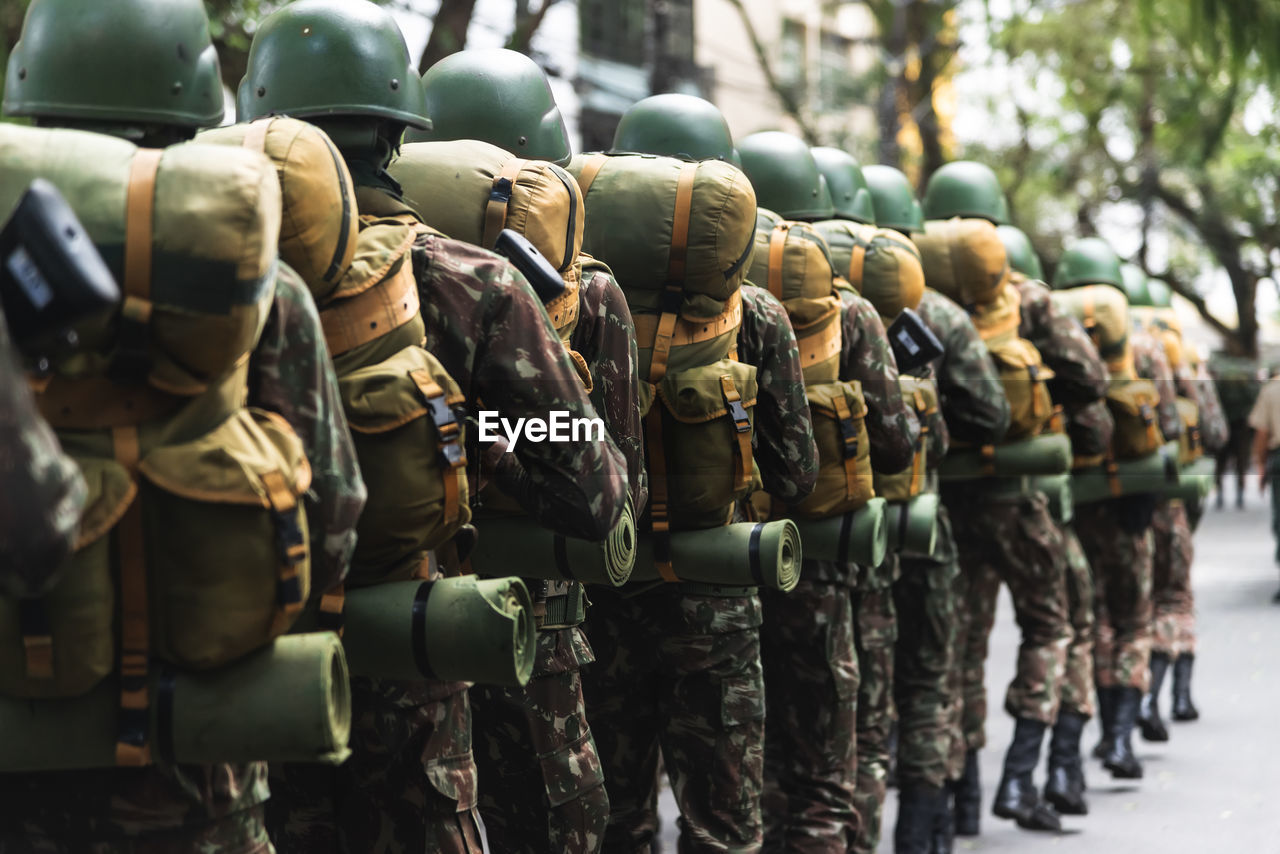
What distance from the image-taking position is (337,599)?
294cm

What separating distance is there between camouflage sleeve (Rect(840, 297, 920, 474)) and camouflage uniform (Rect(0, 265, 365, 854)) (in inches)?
122

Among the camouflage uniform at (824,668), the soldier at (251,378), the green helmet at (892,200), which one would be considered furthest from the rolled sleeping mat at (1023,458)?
the soldier at (251,378)

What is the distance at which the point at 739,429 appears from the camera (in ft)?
14.6

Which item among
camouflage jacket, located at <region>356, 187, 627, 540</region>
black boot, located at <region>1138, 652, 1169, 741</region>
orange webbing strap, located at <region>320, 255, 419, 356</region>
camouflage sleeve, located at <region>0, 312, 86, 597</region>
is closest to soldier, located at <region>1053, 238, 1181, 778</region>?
black boot, located at <region>1138, 652, 1169, 741</region>

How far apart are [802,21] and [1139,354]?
18.9 meters

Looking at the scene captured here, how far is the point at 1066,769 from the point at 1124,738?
104 cm

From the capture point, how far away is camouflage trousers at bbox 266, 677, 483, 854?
3201 millimetres

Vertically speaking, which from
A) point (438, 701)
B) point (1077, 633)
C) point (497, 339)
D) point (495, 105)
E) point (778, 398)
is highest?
point (495, 105)

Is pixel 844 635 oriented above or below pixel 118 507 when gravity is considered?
below

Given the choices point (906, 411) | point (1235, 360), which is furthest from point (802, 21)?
point (906, 411)

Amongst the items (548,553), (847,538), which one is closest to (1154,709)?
(847,538)

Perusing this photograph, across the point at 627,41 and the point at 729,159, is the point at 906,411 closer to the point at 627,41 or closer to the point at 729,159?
the point at 729,159

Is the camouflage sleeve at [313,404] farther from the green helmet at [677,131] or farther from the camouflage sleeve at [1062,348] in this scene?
the camouflage sleeve at [1062,348]

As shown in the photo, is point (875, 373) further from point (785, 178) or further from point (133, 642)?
point (133, 642)
